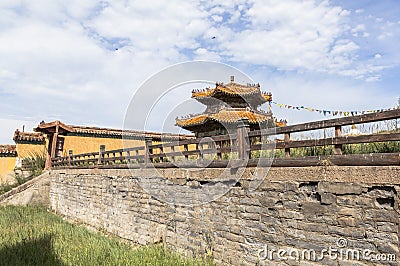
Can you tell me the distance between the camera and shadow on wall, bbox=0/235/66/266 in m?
6.28

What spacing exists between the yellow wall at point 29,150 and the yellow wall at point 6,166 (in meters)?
0.52

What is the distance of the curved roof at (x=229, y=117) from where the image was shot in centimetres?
1399

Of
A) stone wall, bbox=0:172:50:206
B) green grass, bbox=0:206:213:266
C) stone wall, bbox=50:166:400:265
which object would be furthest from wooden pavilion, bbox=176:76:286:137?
green grass, bbox=0:206:213:266

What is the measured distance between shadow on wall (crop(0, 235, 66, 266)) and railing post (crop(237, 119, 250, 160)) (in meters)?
3.83

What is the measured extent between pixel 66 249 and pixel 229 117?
8549 millimetres

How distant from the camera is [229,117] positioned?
46.3 feet

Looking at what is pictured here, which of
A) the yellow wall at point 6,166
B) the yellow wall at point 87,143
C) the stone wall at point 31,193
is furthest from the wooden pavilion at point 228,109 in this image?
the yellow wall at point 6,166

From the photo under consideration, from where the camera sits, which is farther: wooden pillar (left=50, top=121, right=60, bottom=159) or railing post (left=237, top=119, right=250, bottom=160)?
wooden pillar (left=50, top=121, right=60, bottom=159)

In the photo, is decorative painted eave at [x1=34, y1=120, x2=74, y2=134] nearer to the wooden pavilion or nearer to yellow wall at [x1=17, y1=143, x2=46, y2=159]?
yellow wall at [x1=17, y1=143, x2=46, y2=159]

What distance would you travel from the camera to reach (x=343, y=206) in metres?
4.24

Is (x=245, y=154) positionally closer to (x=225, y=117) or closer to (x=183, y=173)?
(x=183, y=173)

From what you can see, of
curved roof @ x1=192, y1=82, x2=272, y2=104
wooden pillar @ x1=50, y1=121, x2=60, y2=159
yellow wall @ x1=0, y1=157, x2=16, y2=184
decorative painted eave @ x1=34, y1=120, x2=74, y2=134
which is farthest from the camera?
yellow wall @ x1=0, y1=157, x2=16, y2=184

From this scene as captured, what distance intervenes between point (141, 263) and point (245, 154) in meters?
2.56

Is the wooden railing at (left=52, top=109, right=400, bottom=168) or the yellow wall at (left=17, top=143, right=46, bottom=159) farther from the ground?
the yellow wall at (left=17, top=143, right=46, bottom=159)
